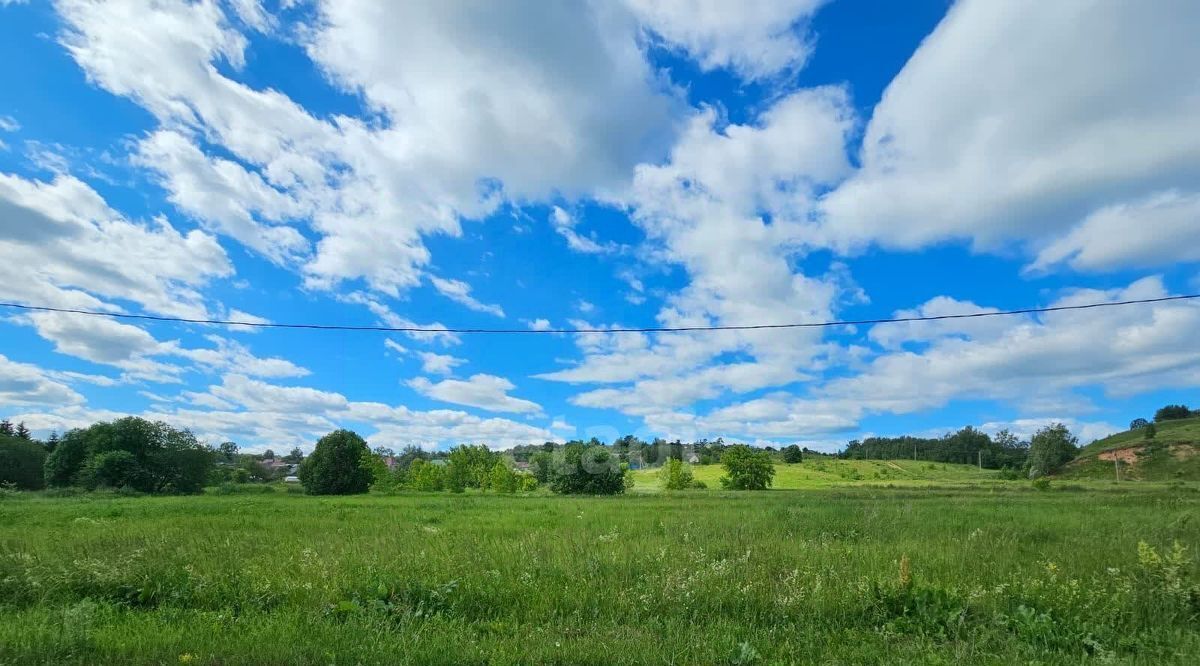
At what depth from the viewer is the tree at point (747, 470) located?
55.7 meters

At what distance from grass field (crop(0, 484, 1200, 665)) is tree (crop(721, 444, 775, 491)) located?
4571cm

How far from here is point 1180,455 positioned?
236 ft

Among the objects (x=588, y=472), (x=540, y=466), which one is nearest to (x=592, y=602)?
(x=588, y=472)

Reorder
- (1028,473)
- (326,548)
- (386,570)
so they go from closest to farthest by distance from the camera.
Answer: (386,570) → (326,548) → (1028,473)

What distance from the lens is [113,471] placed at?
5653 cm

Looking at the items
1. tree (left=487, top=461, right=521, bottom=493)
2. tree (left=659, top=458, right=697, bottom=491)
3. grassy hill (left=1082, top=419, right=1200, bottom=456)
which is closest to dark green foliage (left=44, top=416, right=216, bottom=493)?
tree (left=487, top=461, right=521, bottom=493)

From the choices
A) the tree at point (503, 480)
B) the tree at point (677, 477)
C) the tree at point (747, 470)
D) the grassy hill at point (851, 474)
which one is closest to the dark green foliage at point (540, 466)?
the tree at point (503, 480)

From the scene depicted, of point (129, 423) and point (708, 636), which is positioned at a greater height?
point (129, 423)

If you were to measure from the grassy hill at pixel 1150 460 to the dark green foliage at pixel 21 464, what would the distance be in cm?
13101

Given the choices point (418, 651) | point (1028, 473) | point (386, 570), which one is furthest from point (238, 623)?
point (1028, 473)

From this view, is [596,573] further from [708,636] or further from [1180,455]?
[1180,455]

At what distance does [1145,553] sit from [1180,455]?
93.7 metres

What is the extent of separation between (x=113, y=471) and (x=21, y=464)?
24.8m

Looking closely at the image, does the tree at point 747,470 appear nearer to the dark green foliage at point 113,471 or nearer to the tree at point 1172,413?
the dark green foliage at point 113,471
